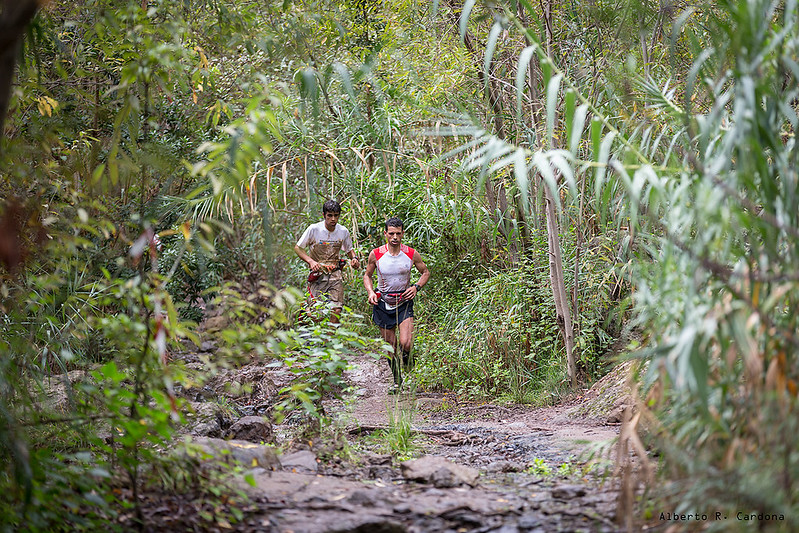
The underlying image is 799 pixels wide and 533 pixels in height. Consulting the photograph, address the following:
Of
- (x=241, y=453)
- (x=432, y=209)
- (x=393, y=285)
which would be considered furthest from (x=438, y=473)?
(x=432, y=209)

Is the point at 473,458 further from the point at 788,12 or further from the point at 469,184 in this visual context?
the point at 469,184

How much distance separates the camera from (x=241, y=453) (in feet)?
11.1

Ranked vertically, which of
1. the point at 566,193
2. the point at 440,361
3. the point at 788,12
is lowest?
the point at 440,361

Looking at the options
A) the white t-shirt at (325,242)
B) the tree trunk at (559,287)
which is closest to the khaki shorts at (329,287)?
the white t-shirt at (325,242)

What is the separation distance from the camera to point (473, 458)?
14.8 feet

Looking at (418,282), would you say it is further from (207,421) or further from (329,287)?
(207,421)

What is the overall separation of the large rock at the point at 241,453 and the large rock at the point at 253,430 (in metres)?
0.94

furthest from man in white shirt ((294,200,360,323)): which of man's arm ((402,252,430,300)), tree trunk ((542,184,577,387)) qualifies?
tree trunk ((542,184,577,387))

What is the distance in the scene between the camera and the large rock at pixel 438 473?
3469 millimetres

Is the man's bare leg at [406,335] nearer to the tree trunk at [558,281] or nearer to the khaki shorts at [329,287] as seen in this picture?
the khaki shorts at [329,287]

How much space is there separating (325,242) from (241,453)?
4187 millimetres

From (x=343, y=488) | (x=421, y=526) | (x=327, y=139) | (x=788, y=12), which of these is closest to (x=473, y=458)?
(x=343, y=488)

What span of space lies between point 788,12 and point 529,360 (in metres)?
5.10

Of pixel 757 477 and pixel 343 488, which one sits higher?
pixel 757 477
